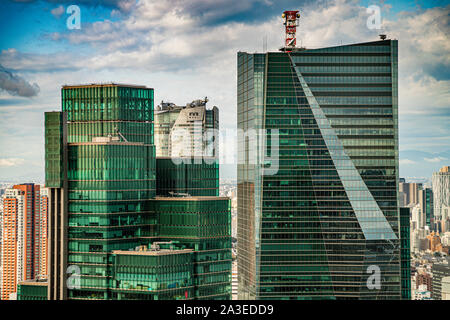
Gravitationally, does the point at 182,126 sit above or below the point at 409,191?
above

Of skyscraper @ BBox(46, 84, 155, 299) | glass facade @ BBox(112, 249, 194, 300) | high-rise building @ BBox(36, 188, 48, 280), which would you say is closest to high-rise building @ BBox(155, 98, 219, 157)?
high-rise building @ BBox(36, 188, 48, 280)

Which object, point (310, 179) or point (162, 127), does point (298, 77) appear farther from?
point (162, 127)

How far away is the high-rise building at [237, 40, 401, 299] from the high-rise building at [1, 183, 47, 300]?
789 inches

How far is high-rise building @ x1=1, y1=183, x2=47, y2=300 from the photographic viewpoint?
54.8 metres

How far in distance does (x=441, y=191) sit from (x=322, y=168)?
9912 mm

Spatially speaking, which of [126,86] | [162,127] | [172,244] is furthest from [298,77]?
[162,127]

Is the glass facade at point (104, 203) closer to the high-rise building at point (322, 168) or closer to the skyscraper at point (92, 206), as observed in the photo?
the skyscraper at point (92, 206)

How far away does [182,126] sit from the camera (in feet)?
218

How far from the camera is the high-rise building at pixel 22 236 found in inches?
2159

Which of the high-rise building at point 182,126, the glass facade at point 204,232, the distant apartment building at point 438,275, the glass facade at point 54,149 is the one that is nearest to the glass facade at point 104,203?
Result: the glass facade at point 54,149

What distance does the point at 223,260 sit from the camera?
37.5 m

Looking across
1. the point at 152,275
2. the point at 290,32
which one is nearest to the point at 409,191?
the point at 290,32

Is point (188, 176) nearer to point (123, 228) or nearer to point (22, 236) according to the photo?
point (123, 228)

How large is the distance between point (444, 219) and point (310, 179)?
15678 mm
